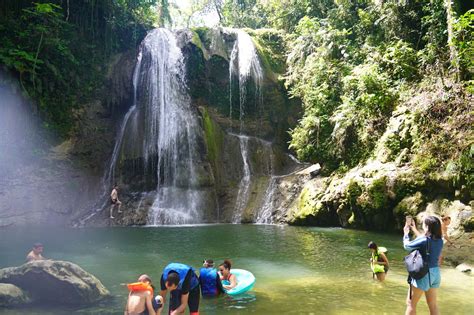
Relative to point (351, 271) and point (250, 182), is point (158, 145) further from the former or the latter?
point (351, 271)

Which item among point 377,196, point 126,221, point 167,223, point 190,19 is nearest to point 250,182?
point 167,223

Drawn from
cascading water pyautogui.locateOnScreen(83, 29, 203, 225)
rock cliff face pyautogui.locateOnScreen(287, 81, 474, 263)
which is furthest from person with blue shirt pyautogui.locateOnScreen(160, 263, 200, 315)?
cascading water pyautogui.locateOnScreen(83, 29, 203, 225)

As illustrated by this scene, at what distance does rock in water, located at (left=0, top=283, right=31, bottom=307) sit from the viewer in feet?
20.1

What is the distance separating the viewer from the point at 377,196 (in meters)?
13.5

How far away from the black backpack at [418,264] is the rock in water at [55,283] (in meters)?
4.73

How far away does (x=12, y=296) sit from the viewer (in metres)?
6.20

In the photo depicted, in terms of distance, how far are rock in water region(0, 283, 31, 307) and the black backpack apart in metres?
5.58

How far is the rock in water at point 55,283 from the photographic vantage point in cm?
637

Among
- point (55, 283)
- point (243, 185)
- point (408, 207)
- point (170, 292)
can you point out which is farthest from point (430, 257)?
point (243, 185)

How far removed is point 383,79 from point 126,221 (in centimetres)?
1220

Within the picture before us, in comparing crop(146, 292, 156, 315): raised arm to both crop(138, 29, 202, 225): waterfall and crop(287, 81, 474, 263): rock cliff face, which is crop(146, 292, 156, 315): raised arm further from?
crop(138, 29, 202, 225): waterfall

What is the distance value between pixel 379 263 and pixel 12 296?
6.25 m

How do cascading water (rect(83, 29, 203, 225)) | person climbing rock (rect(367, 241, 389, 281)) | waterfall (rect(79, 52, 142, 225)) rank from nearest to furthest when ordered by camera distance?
person climbing rock (rect(367, 241, 389, 281))
waterfall (rect(79, 52, 142, 225))
cascading water (rect(83, 29, 203, 225))

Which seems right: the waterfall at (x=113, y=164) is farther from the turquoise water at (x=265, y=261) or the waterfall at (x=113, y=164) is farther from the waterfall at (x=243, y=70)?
the waterfall at (x=243, y=70)
